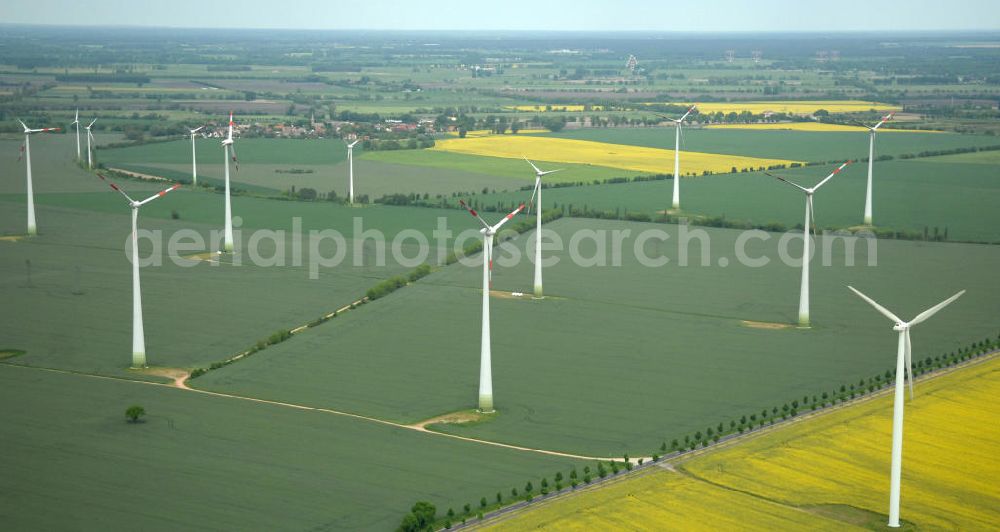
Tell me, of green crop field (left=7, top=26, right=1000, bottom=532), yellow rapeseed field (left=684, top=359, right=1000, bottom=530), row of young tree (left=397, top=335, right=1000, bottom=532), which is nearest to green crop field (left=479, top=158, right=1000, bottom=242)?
green crop field (left=7, top=26, right=1000, bottom=532)

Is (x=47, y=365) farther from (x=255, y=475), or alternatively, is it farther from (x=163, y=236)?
(x=163, y=236)

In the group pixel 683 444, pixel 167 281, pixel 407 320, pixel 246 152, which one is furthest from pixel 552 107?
pixel 683 444

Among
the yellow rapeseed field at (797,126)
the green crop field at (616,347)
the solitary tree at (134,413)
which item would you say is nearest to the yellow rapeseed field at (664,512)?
the green crop field at (616,347)

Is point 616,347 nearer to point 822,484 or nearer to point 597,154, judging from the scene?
point 822,484

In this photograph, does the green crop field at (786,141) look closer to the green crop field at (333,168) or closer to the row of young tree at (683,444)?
the green crop field at (333,168)

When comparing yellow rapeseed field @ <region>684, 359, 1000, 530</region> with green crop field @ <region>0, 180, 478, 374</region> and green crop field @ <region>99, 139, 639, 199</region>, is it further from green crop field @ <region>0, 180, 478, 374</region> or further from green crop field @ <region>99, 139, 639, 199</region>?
green crop field @ <region>99, 139, 639, 199</region>
